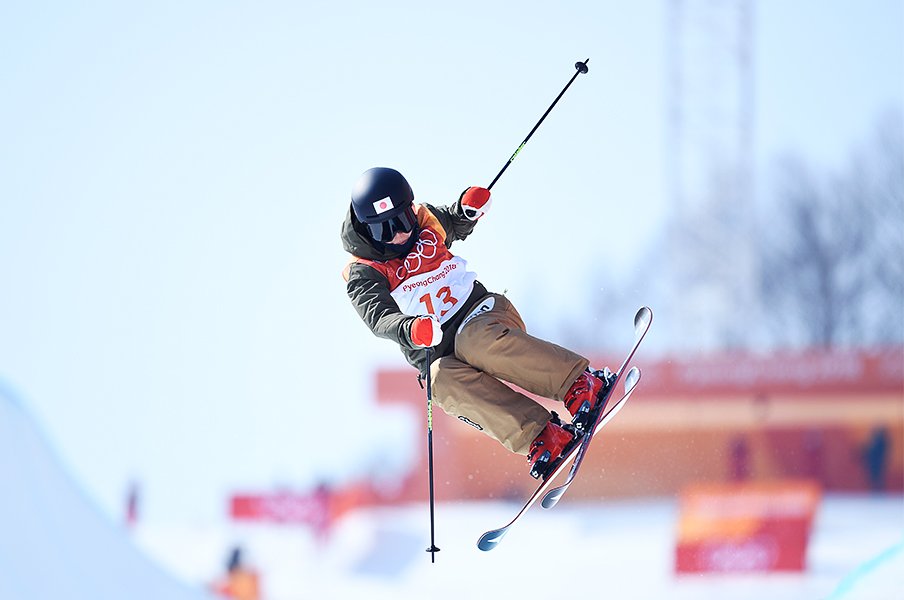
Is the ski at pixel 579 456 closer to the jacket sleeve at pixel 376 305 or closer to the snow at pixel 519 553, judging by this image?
the jacket sleeve at pixel 376 305

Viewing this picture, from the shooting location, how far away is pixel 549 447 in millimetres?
5496

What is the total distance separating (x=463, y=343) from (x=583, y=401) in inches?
26.2

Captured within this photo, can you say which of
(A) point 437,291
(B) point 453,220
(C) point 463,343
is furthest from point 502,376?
(B) point 453,220

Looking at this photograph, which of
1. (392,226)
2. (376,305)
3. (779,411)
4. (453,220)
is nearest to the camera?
(376,305)

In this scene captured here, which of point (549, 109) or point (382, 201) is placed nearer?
point (382, 201)

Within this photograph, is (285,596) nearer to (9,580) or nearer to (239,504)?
(239,504)

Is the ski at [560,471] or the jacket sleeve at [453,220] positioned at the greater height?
the jacket sleeve at [453,220]

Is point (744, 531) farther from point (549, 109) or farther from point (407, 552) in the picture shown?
point (549, 109)

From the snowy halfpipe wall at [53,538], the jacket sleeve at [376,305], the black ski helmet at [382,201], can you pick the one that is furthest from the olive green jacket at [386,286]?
the snowy halfpipe wall at [53,538]

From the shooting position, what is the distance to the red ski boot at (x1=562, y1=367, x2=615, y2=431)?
5.53m

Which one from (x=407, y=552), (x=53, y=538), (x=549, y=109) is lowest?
(x=53, y=538)

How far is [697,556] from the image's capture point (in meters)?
12.7

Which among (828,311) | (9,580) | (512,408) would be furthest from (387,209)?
(828,311)

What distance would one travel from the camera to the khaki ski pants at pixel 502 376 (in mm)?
5523
